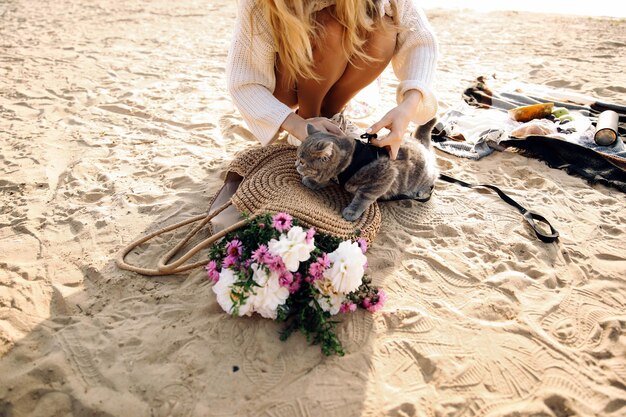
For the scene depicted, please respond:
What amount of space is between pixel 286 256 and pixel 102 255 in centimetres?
124

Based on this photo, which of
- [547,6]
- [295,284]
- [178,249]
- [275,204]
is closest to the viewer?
[295,284]

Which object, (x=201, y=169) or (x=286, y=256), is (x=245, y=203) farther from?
(x=201, y=169)

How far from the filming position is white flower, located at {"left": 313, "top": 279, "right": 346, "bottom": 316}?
169 cm

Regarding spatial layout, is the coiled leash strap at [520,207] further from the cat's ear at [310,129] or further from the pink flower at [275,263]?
the pink flower at [275,263]

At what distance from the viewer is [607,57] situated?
5273mm

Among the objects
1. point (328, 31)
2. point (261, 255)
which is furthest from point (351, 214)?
point (328, 31)

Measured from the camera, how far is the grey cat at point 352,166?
217 centimetres

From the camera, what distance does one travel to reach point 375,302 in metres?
1.84

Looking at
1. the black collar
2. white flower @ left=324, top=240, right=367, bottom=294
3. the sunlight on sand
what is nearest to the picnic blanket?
the black collar

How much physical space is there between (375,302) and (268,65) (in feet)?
5.09

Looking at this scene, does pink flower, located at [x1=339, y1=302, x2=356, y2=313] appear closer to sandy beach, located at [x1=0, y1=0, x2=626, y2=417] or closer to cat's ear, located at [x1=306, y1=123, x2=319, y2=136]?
sandy beach, located at [x1=0, y1=0, x2=626, y2=417]

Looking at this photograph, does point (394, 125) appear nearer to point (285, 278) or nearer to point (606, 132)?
point (285, 278)

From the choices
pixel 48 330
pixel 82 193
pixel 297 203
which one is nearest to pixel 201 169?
pixel 82 193

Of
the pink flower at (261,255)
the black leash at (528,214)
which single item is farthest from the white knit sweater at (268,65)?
the pink flower at (261,255)
